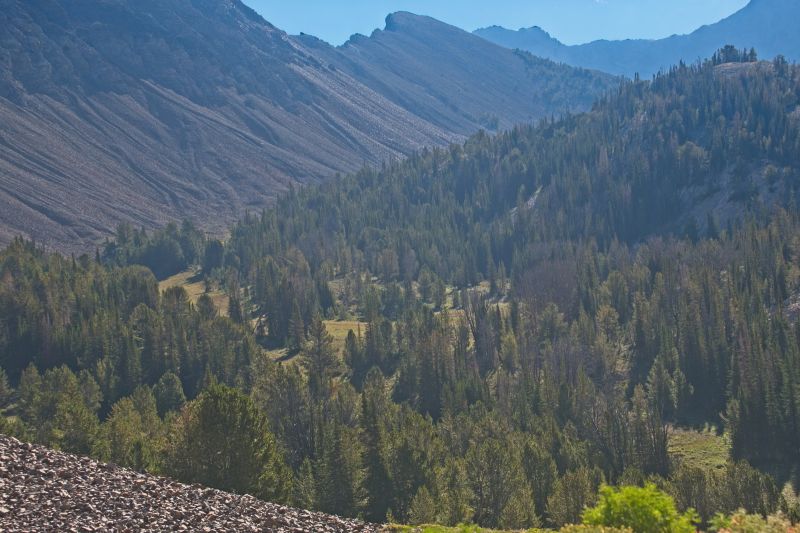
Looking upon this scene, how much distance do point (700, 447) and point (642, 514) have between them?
328 feet

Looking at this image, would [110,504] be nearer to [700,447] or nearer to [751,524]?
[751,524]

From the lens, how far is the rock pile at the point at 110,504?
145 ft

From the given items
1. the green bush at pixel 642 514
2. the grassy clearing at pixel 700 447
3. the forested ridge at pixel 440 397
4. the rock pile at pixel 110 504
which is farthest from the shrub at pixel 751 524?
the grassy clearing at pixel 700 447

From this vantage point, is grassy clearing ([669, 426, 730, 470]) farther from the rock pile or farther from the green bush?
the green bush

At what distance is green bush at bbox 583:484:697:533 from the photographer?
3469 cm

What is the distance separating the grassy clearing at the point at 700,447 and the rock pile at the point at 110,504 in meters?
83.6

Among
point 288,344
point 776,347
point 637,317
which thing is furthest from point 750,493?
point 288,344

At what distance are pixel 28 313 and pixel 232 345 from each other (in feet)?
153

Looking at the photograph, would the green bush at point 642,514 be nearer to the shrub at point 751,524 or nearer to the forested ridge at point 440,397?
the shrub at point 751,524

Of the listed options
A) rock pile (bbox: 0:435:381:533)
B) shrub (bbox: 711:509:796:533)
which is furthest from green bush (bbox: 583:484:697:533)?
rock pile (bbox: 0:435:381:533)

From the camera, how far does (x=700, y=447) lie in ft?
412

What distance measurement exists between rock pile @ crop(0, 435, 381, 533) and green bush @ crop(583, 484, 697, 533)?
19.6 meters

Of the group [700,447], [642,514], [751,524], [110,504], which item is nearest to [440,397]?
[700,447]

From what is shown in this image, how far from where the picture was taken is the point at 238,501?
5403 cm
